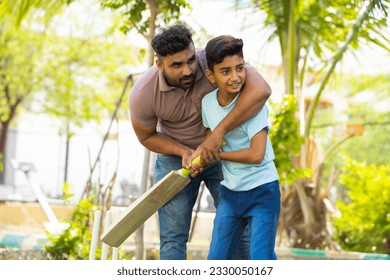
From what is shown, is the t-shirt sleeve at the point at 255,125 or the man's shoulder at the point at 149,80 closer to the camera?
the t-shirt sleeve at the point at 255,125

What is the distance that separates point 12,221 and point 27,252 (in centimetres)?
546

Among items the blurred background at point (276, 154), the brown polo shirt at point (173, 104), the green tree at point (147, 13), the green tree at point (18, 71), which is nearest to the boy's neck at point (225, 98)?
the brown polo shirt at point (173, 104)

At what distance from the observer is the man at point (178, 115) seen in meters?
3.87

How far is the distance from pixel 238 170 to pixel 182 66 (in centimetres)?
54

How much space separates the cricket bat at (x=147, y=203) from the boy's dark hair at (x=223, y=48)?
1.75 ft

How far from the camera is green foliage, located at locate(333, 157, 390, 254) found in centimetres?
888

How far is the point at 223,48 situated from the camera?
3.76m

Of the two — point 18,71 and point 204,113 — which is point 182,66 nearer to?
point 204,113

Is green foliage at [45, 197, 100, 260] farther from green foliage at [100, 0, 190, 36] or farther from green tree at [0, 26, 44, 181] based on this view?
green tree at [0, 26, 44, 181]

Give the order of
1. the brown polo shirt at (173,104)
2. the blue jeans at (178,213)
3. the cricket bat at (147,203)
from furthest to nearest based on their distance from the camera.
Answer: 1. the blue jeans at (178,213)
2. the brown polo shirt at (173,104)
3. the cricket bat at (147,203)

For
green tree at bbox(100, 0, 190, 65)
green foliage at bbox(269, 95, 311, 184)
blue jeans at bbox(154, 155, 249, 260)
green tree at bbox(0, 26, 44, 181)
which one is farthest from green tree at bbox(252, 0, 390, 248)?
green tree at bbox(0, 26, 44, 181)

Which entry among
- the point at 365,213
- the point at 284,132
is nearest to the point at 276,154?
the point at 284,132

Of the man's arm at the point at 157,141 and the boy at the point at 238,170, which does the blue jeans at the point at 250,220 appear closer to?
the boy at the point at 238,170

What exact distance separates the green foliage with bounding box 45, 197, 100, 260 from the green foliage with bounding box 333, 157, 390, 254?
323 cm
